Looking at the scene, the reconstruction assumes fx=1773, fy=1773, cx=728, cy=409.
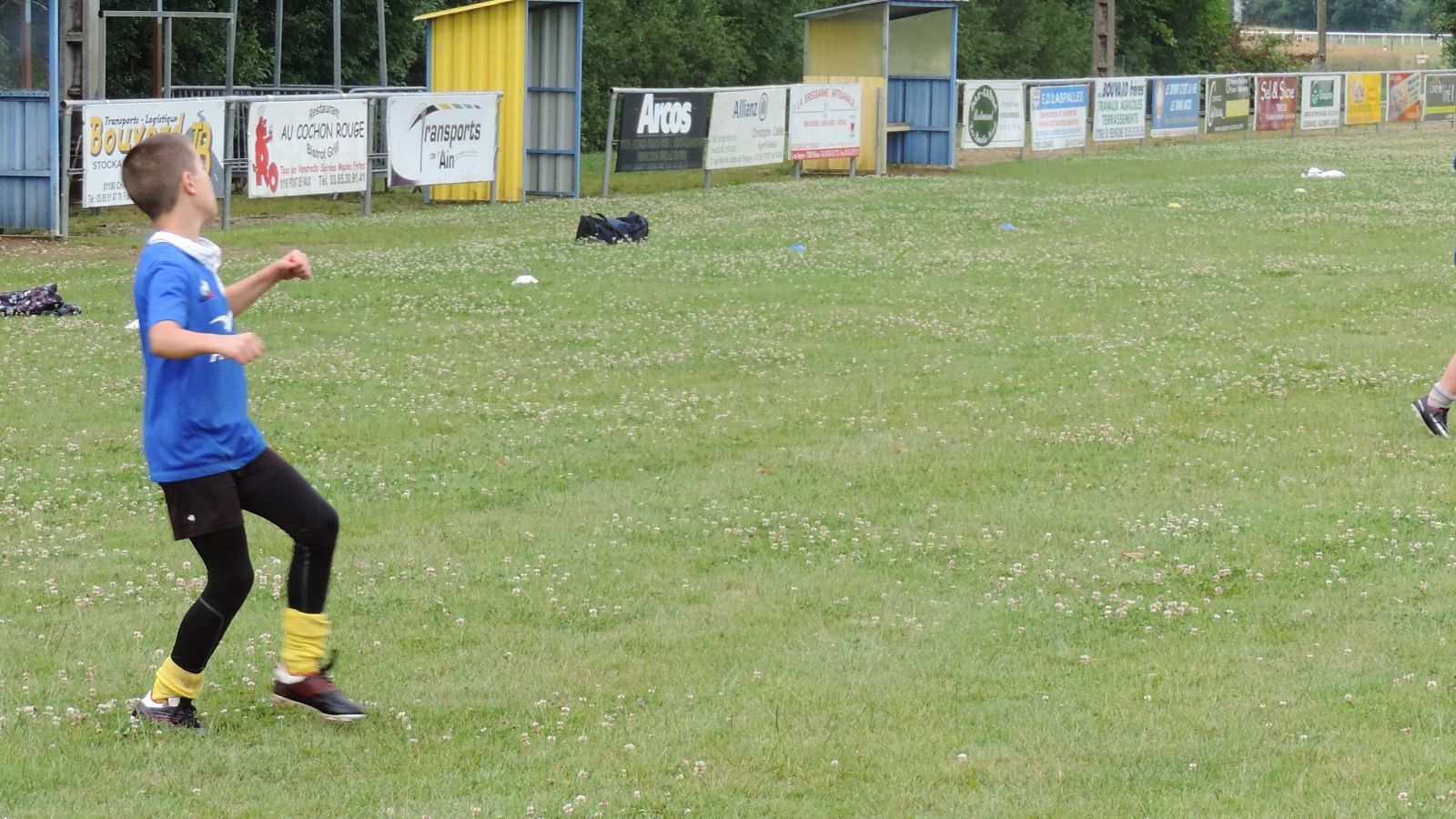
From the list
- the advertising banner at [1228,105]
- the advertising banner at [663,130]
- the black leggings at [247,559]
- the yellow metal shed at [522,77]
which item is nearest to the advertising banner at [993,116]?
the advertising banner at [663,130]

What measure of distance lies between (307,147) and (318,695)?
1838 centimetres

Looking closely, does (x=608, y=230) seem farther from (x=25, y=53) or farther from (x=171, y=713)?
(x=171, y=713)

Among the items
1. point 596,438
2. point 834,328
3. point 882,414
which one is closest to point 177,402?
point 596,438

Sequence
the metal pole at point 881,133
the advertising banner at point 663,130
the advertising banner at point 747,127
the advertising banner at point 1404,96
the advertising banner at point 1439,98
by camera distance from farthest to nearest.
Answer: the advertising banner at point 1439,98
the advertising banner at point 1404,96
the metal pole at point 881,133
the advertising banner at point 747,127
the advertising banner at point 663,130

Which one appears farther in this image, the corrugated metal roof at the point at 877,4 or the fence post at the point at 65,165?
the corrugated metal roof at the point at 877,4

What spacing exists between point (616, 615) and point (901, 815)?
2.14 meters

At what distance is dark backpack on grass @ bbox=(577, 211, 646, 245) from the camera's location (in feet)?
65.4

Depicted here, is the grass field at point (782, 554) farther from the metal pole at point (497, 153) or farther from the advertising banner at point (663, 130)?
the advertising banner at point (663, 130)

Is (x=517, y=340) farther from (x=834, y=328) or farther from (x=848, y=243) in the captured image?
(x=848, y=243)

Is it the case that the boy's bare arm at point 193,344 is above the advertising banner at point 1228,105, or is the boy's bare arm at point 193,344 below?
below

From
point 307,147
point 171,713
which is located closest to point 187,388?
point 171,713

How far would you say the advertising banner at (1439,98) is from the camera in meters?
52.7

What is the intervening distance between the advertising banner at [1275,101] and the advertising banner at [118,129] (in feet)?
104

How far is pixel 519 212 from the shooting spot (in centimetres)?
2414
